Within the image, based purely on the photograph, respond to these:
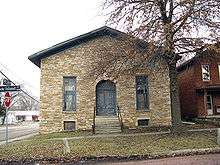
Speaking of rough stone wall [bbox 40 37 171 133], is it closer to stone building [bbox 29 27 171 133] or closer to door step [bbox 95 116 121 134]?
stone building [bbox 29 27 171 133]

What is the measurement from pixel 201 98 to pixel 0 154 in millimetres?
21296

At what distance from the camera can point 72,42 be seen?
1013 inches

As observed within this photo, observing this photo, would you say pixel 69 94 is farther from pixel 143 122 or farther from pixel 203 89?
pixel 203 89

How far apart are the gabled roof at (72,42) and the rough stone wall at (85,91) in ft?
1.02

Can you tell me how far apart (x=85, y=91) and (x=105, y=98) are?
1711 mm

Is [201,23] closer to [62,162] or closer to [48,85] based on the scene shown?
[62,162]


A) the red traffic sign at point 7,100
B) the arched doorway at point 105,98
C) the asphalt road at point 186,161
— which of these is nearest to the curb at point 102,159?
the asphalt road at point 186,161

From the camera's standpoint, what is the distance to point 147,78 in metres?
26.2

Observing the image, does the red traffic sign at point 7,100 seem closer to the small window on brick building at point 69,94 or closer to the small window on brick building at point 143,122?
the small window on brick building at point 69,94

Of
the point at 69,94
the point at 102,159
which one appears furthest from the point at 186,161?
the point at 69,94

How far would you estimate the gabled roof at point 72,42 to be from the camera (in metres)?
25.3

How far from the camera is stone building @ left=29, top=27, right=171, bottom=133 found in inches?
990

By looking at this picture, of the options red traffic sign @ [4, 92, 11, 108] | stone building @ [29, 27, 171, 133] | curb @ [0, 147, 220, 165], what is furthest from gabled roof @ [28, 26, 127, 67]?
curb @ [0, 147, 220, 165]

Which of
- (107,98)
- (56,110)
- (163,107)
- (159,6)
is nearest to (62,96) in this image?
(56,110)
